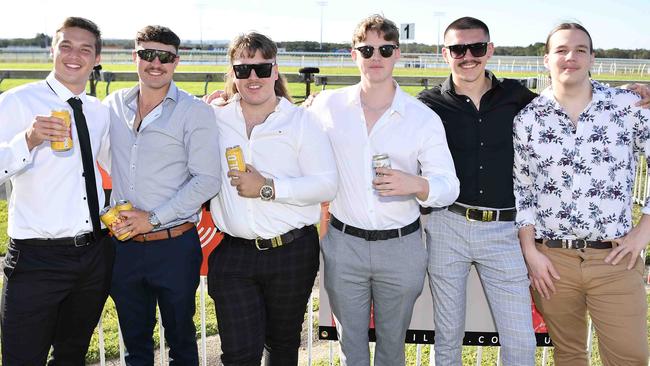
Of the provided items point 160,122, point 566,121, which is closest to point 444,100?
point 566,121

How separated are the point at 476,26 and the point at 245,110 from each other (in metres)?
1.67

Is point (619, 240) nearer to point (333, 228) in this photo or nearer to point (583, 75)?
point (583, 75)

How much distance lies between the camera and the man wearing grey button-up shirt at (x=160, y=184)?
3615 millimetres

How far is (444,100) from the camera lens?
4012 mm

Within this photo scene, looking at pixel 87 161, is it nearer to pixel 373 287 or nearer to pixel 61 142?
pixel 61 142

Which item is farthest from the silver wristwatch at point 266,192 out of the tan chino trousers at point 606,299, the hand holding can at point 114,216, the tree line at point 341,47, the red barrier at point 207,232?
the tree line at point 341,47

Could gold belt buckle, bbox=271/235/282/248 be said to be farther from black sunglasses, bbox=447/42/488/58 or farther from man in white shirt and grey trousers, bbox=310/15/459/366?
black sunglasses, bbox=447/42/488/58

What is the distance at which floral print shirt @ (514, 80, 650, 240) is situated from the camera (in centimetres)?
366

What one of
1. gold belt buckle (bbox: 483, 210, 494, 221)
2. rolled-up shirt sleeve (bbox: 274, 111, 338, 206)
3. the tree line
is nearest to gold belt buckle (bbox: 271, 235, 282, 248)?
rolled-up shirt sleeve (bbox: 274, 111, 338, 206)

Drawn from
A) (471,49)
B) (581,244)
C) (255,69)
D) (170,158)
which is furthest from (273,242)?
(581,244)

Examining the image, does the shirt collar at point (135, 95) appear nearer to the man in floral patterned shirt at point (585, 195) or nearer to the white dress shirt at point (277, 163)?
the white dress shirt at point (277, 163)

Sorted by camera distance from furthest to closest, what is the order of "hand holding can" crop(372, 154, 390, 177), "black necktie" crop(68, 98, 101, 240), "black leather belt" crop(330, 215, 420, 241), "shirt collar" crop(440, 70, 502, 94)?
"shirt collar" crop(440, 70, 502, 94) → "black leather belt" crop(330, 215, 420, 241) → "black necktie" crop(68, 98, 101, 240) → "hand holding can" crop(372, 154, 390, 177)

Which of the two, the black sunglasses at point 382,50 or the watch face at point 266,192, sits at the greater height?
the black sunglasses at point 382,50

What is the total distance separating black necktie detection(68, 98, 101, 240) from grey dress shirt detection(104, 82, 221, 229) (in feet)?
0.72
